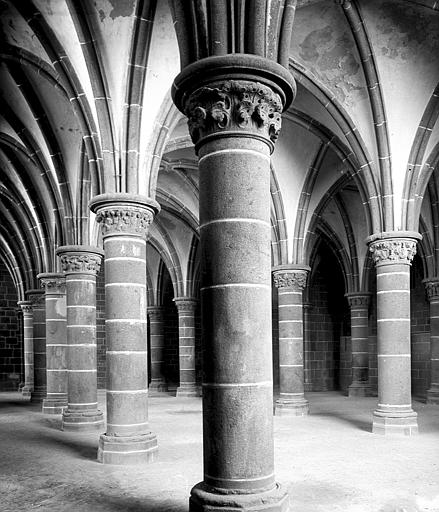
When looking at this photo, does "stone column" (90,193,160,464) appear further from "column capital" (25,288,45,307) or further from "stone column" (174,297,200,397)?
"stone column" (174,297,200,397)

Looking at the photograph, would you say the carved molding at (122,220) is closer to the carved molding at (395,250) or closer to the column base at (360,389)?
the carved molding at (395,250)

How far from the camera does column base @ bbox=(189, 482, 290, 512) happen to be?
13.8ft

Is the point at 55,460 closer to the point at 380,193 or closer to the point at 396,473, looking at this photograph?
the point at 396,473

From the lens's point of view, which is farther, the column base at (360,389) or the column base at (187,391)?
the column base at (187,391)

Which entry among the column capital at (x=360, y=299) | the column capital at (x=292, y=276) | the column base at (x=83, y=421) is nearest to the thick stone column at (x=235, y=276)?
the column base at (x=83, y=421)

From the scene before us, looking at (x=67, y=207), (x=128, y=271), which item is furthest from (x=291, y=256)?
(x=128, y=271)

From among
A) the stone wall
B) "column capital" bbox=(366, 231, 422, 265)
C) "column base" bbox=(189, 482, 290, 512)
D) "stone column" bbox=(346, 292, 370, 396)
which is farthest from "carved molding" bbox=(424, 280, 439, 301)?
the stone wall

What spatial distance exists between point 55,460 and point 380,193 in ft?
21.9

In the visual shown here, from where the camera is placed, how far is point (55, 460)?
27.9 ft

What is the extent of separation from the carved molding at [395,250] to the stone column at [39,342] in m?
9.46

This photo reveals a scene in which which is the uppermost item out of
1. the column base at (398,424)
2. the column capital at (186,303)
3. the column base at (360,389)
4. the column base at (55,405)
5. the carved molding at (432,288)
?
the carved molding at (432,288)

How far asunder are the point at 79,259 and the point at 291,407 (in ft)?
18.0

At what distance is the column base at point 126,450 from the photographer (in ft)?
26.2

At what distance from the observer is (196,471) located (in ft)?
24.6
